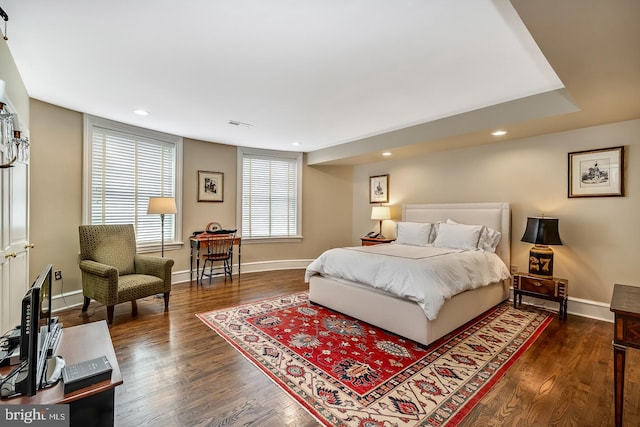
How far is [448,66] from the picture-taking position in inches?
100

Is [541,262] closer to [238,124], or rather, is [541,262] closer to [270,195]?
[238,124]

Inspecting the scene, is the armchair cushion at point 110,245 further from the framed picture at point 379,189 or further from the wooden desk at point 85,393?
the framed picture at point 379,189

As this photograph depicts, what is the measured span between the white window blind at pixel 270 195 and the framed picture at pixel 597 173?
4.53 metres

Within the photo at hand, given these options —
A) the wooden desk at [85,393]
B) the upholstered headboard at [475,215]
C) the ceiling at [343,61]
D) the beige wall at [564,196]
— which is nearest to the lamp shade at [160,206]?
the ceiling at [343,61]

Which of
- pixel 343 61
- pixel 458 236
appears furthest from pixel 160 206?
pixel 458 236

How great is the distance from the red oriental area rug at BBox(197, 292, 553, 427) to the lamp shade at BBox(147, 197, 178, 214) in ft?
5.69

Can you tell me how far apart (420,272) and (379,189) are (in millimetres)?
3453

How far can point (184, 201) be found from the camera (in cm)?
507

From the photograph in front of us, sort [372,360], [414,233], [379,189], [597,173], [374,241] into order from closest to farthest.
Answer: [372,360] < [597,173] < [414,233] < [374,241] < [379,189]

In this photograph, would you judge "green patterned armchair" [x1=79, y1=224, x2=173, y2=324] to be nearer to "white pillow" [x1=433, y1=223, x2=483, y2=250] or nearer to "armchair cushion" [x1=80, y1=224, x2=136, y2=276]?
"armchair cushion" [x1=80, y1=224, x2=136, y2=276]

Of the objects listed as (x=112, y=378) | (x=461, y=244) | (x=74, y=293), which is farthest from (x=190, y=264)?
(x=461, y=244)

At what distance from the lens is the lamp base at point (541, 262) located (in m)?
3.54

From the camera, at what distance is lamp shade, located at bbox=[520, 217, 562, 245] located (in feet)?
11.3

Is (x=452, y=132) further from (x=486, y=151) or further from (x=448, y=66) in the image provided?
(x=448, y=66)
